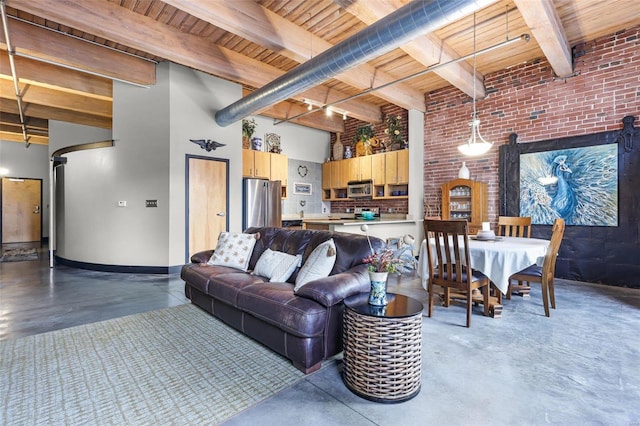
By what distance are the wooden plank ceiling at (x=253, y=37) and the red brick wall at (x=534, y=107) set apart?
0.70ft

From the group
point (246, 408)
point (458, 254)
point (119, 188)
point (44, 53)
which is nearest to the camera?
point (246, 408)

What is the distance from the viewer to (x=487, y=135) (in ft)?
19.2

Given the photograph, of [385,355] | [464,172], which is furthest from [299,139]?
[385,355]

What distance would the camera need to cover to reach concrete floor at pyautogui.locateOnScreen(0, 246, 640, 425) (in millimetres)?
1724

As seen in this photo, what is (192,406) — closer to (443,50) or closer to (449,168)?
(443,50)

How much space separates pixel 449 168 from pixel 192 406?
5964mm

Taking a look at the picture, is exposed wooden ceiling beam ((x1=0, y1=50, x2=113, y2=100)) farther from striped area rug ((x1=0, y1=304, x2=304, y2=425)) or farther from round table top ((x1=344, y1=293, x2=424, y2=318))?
round table top ((x1=344, y1=293, x2=424, y2=318))

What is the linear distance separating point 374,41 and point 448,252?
229cm

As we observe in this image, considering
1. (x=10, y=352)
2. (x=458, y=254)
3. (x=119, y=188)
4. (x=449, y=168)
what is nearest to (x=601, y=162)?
(x=449, y=168)

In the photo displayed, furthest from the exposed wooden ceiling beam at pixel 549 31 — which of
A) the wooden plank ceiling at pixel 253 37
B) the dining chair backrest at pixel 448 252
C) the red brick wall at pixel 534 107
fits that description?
the dining chair backrest at pixel 448 252

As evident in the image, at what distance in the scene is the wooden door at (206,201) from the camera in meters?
5.65

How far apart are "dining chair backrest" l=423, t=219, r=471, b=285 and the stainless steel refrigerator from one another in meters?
3.84

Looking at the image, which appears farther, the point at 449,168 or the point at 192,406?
the point at 449,168

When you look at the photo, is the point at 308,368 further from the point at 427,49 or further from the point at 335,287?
the point at 427,49
